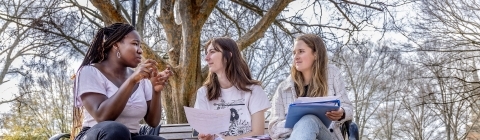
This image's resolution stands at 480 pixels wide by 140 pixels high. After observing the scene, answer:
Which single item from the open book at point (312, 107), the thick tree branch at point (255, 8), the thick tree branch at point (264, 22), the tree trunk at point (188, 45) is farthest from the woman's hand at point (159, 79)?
the thick tree branch at point (255, 8)

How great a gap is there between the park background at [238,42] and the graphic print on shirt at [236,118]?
984 millimetres

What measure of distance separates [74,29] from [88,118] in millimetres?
5281

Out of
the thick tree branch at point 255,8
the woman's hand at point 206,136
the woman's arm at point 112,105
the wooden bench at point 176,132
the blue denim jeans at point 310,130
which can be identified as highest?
the thick tree branch at point 255,8

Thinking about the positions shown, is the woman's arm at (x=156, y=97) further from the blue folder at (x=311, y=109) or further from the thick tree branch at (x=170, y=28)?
the thick tree branch at (x=170, y=28)

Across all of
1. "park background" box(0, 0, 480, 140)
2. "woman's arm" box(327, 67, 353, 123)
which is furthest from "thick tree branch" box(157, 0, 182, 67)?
"woman's arm" box(327, 67, 353, 123)

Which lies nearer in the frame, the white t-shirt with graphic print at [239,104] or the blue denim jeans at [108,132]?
the blue denim jeans at [108,132]

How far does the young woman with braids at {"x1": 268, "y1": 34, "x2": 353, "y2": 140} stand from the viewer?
2906 millimetres

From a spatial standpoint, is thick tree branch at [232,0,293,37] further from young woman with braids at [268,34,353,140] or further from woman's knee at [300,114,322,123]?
woman's knee at [300,114,322,123]

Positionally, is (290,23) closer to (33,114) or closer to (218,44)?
(218,44)

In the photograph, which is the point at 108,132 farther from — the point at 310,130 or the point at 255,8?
the point at 255,8

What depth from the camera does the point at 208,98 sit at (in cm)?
326

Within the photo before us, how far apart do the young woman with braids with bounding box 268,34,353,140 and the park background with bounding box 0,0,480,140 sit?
1.20 metres

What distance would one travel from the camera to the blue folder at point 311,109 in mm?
2469

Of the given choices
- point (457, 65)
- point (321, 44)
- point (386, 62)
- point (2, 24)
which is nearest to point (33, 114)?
point (2, 24)
